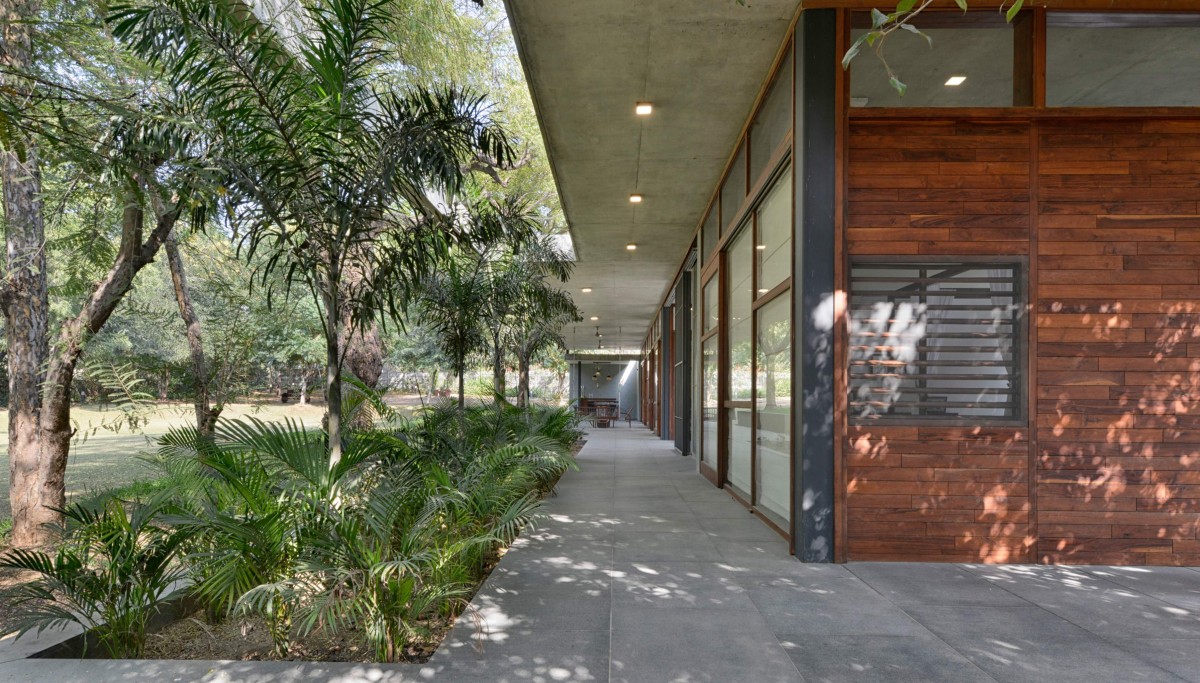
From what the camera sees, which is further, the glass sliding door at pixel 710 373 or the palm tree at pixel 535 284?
the palm tree at pixel 535 284

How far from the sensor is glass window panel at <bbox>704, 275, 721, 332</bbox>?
7930mm

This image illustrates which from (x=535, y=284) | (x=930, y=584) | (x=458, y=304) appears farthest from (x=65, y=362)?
(x=930, y=584)

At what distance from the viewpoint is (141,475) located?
9.45 m

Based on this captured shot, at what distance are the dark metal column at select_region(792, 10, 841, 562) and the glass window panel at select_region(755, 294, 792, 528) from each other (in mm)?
342

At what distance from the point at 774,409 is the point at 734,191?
A: 2.56m

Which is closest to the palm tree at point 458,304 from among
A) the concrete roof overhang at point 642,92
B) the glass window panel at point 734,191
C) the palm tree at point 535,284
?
the palm tree at point 535,284

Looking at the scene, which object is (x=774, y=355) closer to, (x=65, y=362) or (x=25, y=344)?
(x=65, y=362)

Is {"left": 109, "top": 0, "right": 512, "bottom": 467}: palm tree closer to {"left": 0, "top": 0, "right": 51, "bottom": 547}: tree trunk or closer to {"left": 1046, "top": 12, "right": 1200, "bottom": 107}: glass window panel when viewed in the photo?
{"left": 0, "top": 0, "right": 51, "bottom": 547}: tree trunk

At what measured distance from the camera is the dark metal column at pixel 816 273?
4.05 meters

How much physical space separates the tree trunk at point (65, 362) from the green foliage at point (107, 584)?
9.42 feet

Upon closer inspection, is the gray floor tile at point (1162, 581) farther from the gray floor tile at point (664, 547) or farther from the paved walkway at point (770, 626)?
the gray floor tile at point (664, 547)

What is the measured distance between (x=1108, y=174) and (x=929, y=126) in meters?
1.13

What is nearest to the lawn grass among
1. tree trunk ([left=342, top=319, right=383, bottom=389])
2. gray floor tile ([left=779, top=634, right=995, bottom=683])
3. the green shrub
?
the green shrub

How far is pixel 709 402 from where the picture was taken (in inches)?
335
